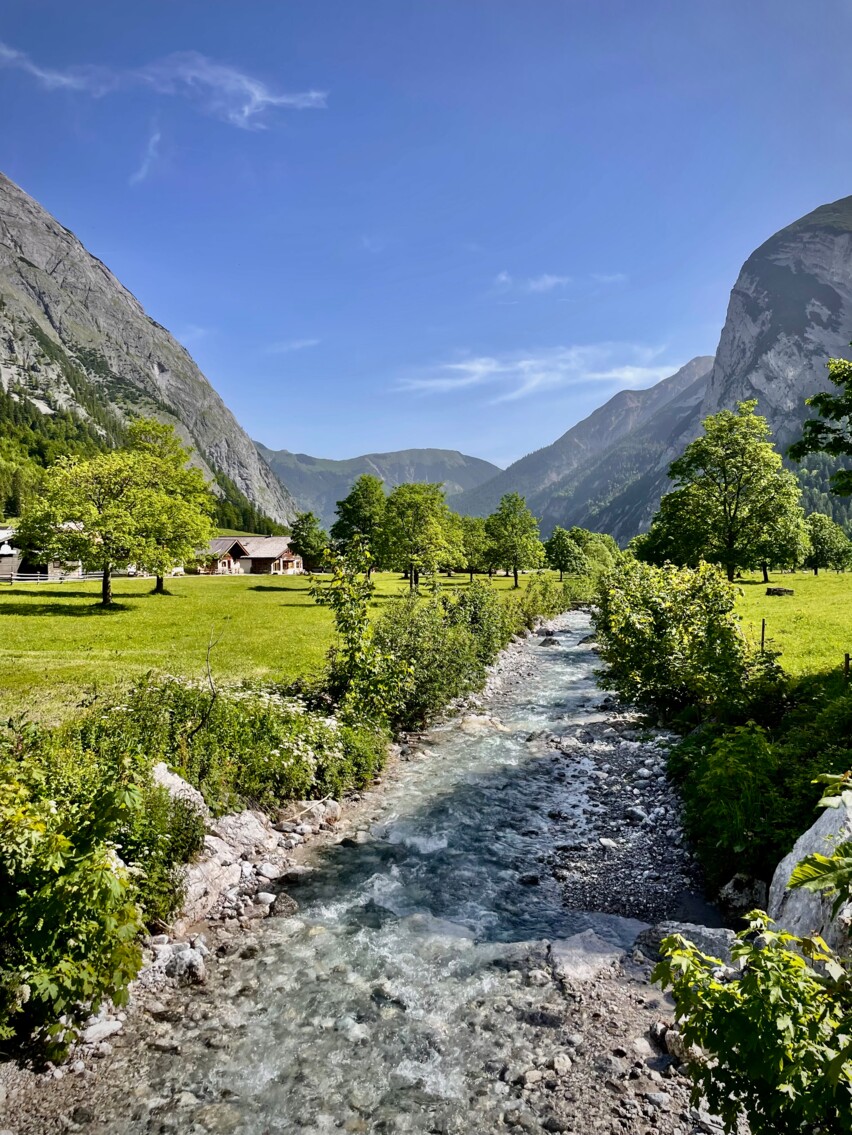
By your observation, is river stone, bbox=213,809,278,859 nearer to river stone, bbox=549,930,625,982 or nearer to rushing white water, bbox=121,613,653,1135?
rushing white water, bbox=121,613,653,1135

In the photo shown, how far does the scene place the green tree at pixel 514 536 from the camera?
7100 centimetres

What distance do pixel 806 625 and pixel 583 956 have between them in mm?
25418

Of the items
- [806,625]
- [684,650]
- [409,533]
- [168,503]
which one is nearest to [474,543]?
[409,533]

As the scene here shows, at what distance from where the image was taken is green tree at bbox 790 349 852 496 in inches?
675

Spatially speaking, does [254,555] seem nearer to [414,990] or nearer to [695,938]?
[414,990]

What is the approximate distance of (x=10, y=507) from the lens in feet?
479

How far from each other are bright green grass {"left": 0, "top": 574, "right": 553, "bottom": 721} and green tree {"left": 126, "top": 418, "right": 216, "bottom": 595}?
12.4ft

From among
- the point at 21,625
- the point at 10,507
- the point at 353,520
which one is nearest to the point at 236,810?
the point at 21,625

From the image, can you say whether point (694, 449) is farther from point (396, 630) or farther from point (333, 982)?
point (333, 982)

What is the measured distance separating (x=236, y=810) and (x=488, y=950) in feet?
17.5

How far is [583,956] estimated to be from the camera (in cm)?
796

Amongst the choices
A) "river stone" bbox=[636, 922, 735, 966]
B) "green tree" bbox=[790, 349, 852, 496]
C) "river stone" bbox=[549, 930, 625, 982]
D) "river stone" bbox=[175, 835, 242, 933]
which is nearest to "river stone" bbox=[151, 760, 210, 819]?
"river stone" bbox=[175, 835, 242, 933]

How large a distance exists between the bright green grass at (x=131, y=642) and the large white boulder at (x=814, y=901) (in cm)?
1142

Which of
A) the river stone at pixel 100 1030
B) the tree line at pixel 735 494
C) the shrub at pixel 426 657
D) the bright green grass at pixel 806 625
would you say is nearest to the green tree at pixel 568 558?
the bright green grass at pixel 806 625
